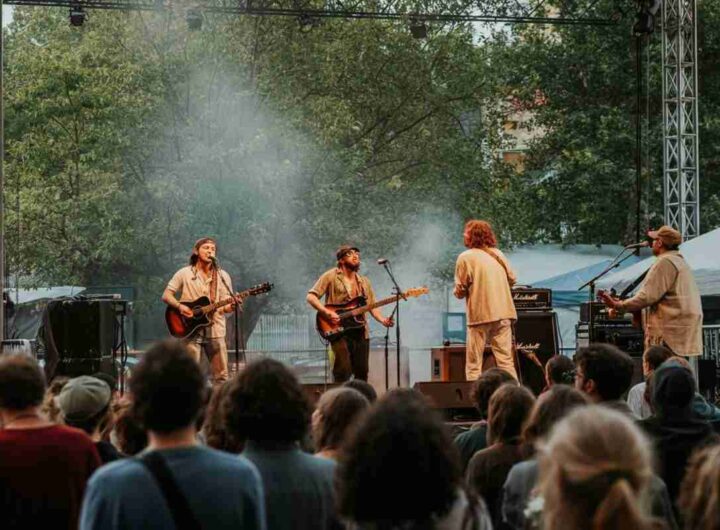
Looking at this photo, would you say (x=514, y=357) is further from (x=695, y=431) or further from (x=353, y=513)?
(x=353, y=513)

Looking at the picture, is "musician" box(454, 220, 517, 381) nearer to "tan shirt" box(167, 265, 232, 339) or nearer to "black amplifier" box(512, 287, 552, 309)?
"black amplifier" box(512, 287, 552, 309)

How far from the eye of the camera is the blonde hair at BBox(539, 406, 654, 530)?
2.80 metres

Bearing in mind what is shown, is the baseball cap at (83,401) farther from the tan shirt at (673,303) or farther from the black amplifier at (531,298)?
the black amplifier at (531,298)

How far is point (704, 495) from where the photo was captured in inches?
113

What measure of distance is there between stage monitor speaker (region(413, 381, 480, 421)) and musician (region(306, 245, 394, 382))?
6.82 ft

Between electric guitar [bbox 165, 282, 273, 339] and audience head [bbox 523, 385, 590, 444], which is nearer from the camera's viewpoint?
audience head [bbox 523, 385, 590, 444]

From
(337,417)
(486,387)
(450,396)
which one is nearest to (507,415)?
(337,417)

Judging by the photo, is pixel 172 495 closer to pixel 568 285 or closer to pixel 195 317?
pixel 195 317

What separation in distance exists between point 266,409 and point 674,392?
2360mm

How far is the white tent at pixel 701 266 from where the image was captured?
55.1ft

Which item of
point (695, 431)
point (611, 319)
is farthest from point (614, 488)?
point (611, 319)

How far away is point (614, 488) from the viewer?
2816 millimetres

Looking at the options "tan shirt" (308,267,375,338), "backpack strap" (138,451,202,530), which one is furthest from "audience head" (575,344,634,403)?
"tan shirt" (308,267,375,338)

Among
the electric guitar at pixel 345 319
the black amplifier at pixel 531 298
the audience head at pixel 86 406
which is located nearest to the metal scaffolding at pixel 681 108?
the black amplifier at pixel 531 298
